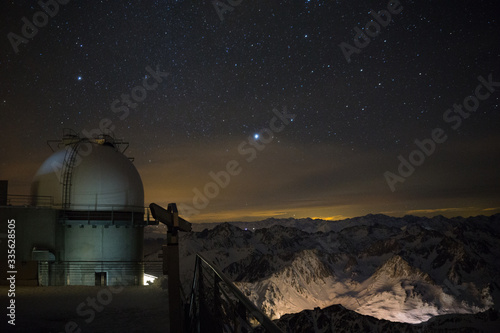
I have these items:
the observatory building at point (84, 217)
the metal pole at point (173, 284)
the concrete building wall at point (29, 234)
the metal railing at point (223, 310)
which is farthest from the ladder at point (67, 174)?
the metal pole at point (173, 284)

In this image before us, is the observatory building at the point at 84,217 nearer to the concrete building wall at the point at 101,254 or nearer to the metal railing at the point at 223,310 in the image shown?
the concrete building wall at the point at 101,254

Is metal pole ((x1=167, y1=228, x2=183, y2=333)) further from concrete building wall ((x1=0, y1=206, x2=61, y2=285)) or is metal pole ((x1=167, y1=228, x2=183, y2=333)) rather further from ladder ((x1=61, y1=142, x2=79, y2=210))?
ladder ((x1=61, y1=142, x2=79, y2=210))

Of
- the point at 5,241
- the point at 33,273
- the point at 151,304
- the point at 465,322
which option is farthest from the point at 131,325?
the point at 465,322

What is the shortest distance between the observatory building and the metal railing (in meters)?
15.7

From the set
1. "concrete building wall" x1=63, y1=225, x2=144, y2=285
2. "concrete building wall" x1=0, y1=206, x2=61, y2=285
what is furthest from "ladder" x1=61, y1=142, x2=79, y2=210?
"concrete building wall" x1=63, y1=225, x2=144, y2=285

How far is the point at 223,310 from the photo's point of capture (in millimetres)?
5766

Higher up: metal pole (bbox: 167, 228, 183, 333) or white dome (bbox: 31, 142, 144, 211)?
white dome (bbox: 31, 142, 144, 211)

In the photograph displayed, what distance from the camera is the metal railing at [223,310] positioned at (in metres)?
3.12

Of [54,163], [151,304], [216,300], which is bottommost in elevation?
[151,304]

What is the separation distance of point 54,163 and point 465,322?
220 metres

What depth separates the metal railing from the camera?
10.2 ft

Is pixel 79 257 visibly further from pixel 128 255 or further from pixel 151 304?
pixel 151 304

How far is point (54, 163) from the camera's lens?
80.4ft

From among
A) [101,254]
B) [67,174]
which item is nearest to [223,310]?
[101,254]
